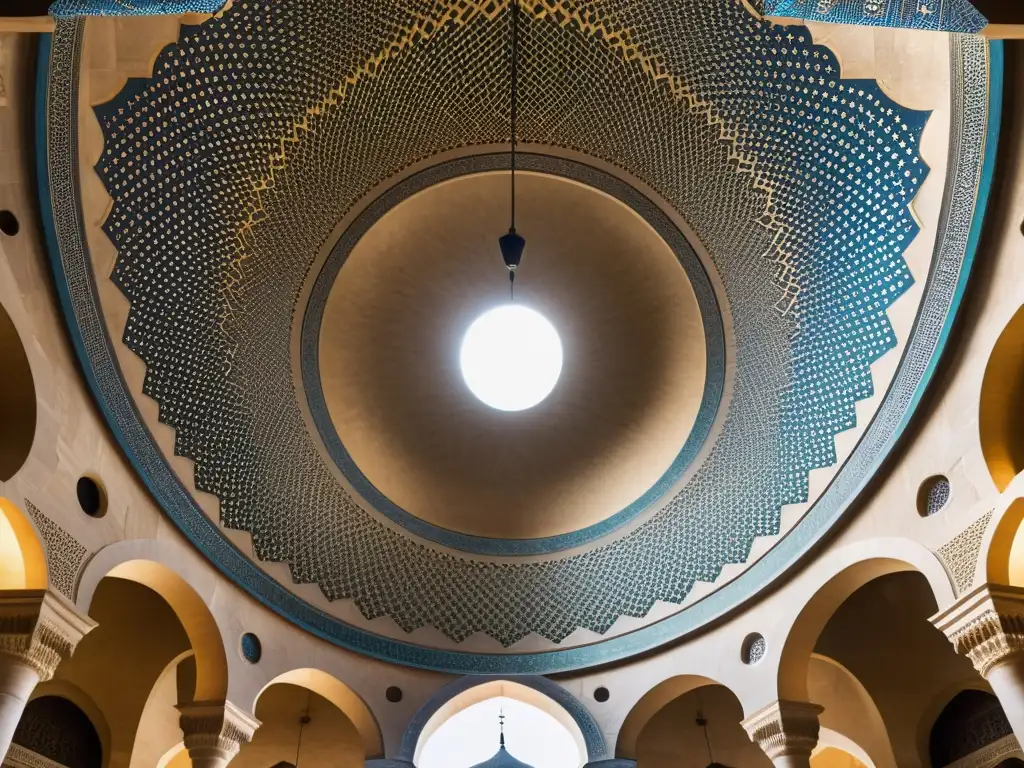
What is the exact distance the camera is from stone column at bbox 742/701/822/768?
27.4 ft

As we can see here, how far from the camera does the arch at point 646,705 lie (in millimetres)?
9719

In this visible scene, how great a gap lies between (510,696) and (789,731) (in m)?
3.44

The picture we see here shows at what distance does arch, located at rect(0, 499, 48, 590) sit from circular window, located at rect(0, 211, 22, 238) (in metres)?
2.03

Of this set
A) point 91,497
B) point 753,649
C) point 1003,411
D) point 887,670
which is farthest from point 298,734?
point 1003,411

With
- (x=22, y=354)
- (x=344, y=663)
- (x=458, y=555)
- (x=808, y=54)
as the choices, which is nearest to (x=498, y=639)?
(x=458, y=555)

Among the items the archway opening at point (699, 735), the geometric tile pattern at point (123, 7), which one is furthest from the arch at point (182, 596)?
the archway opening at point (699, 735)

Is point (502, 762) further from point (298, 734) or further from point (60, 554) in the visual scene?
point (60, 554)

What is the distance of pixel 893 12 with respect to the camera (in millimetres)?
4539

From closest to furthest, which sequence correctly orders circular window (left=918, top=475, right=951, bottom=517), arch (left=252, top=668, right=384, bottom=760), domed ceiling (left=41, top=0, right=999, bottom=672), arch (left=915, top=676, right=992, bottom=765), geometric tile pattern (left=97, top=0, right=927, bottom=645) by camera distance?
circular window (left=918, top=475, right=951, bottom=517), domed ceiling (left=41, top=0, right=999, bottom=672), geometric tile pattern (left=97, top=0, right=927, bottom=645), arch (left=252, top=668, right=384, bottom=760), arch (left=915, top=676, right=992, bottom=765)

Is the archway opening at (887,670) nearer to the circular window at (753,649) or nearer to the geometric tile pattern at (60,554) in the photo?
the circular window at (753,649)

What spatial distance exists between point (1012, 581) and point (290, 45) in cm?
762

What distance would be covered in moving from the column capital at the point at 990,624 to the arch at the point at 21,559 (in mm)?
6771

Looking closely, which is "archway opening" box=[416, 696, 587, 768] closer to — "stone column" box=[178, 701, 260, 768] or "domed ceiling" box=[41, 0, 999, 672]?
"domed ceiling" box=[41, 0, 999, 672]

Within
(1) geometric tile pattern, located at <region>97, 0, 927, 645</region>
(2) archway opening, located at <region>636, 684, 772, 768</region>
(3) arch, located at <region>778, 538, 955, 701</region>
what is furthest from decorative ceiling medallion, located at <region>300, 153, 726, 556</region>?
(2) archway opening, located at <region>636, 684, 772, 768</region>
